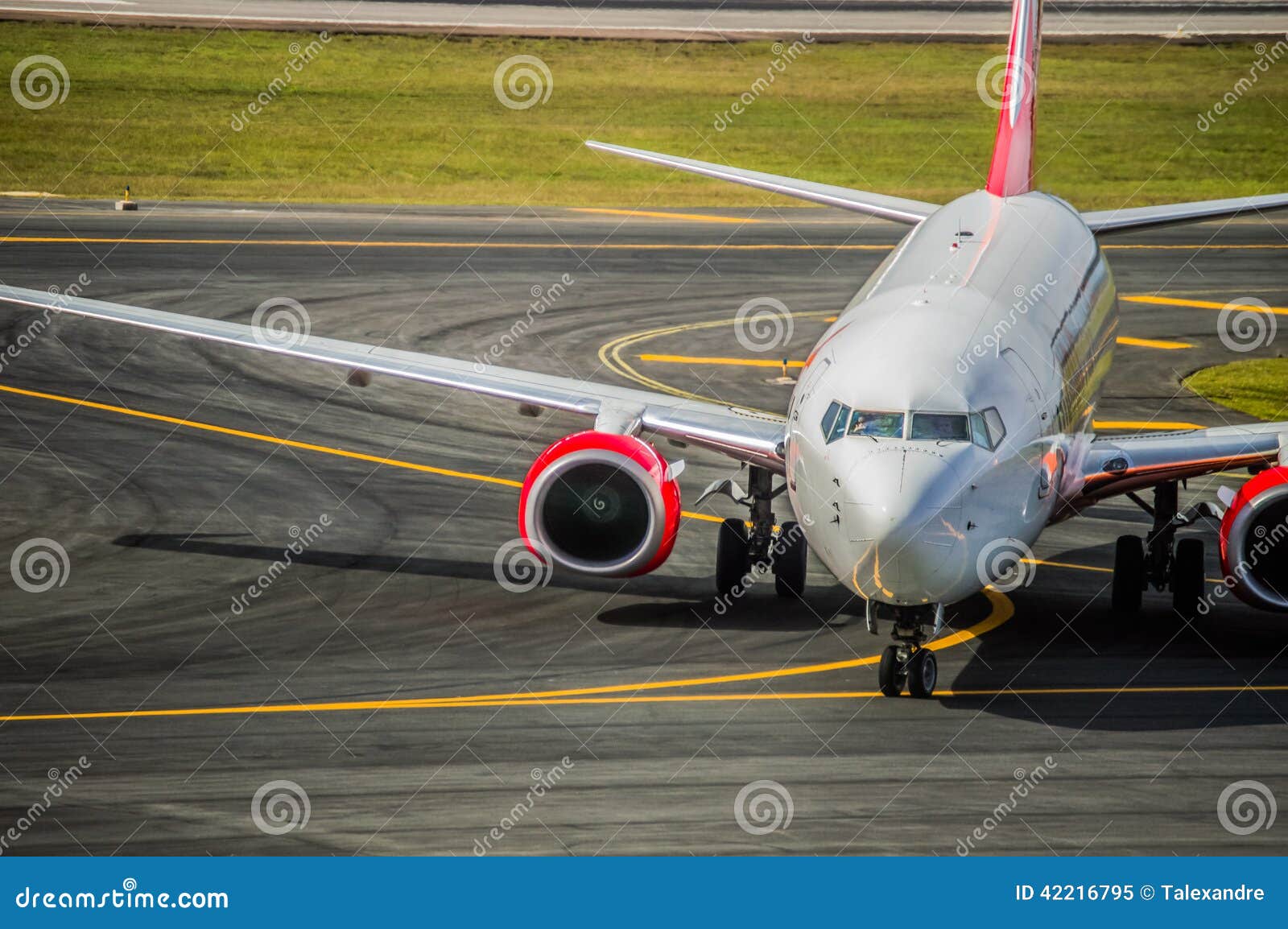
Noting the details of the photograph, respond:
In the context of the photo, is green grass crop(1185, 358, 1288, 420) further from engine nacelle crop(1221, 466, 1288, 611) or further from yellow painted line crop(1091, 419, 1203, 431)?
engine nacelle crop(1221, 466, 1288, 611)

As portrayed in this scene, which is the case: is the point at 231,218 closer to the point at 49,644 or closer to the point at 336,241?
the point at 336,241

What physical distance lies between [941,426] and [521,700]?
6.31 meters

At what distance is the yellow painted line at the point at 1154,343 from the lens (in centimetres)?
4588

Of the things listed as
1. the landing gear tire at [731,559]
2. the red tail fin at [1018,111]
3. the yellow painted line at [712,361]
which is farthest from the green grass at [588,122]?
the landing gear tire at [731,559]

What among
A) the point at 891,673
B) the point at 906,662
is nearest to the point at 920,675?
the point at 906,662

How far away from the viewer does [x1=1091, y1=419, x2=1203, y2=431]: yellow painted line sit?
1459 inches

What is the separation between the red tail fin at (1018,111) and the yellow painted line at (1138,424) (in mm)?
7371

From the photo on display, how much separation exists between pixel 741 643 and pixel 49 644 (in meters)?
9.49

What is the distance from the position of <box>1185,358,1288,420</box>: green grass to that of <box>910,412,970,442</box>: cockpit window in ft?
66.5

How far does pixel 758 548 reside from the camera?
85.8 feet

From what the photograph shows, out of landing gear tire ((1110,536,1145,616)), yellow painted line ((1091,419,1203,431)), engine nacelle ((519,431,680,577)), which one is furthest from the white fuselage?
yellow painted line ((1091,419,1203,431))

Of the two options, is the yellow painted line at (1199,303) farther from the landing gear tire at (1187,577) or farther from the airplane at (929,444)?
the landing gear tire at (1187,577)

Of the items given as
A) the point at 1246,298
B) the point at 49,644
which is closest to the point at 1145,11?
the point at 1246,298

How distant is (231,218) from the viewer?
6116 centimetres
